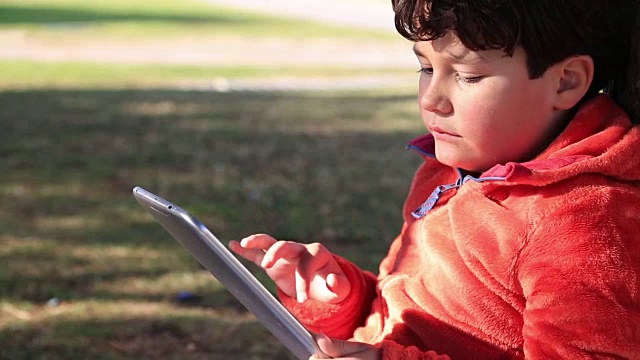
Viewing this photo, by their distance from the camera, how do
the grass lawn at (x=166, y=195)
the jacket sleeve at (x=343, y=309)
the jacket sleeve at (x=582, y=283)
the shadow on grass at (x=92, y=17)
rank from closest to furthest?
1. the jacket sleeve at (x=582, y=283)
2. the jacket sleeve at (x=343, y=309)
3. the grass lawn at (x=166, y=195)
4. the shadow on grass at (x=92, y=17)

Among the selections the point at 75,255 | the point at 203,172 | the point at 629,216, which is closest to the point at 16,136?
the point at 203,172

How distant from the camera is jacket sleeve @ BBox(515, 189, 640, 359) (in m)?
1.74

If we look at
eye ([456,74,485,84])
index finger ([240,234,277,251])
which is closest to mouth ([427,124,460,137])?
eye ([456,74,485,84])

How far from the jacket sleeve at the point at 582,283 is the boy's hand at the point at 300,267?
456mm

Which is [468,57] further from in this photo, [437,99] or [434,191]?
[434,191]

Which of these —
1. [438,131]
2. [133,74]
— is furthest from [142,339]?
[133,74]

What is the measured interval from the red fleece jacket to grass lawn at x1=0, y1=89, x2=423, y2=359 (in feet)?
4.90

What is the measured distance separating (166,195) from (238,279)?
3835 millimetres

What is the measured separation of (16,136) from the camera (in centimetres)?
718

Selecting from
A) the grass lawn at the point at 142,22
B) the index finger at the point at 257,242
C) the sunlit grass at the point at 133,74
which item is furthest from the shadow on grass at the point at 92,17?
the index finger at the point at 257,242

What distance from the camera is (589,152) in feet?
6.22

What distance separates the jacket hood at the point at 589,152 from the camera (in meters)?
1.84

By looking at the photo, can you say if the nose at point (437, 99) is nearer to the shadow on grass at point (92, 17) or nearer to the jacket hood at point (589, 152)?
the jacket hood at point (589, 152)

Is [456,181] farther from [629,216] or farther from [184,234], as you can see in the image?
[184,234]
